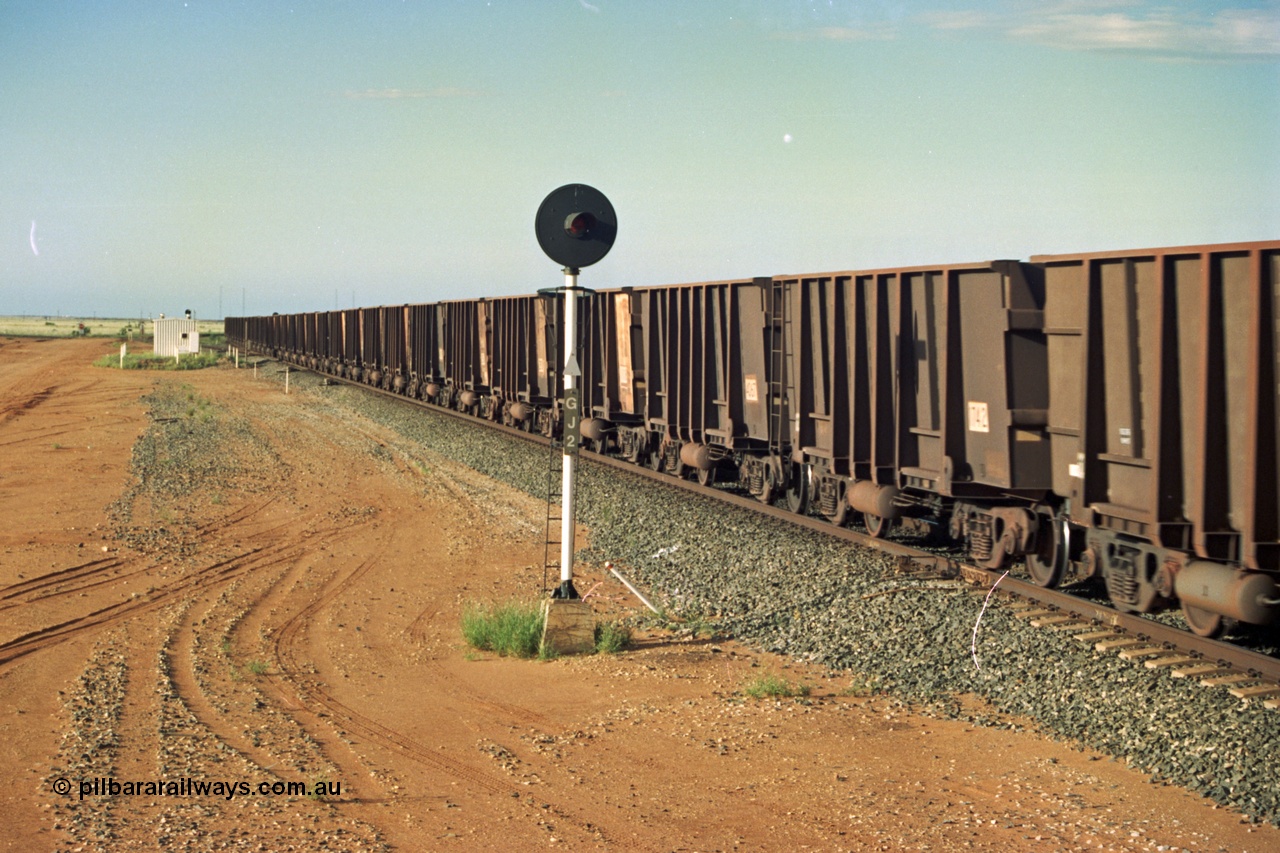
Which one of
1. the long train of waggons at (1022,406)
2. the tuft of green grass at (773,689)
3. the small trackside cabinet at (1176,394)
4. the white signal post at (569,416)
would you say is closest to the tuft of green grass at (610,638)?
the white signal post at (569,416)

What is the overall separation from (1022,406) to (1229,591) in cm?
291

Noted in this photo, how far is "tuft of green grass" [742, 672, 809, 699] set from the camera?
8266 millimetres

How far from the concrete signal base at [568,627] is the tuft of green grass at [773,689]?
66.4 inches

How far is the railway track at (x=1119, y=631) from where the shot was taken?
8.40 m

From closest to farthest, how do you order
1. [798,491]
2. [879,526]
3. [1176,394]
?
1. [1176,394]
2. [879,526]
3. [798,491]

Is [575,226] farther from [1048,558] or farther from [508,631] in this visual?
[1048,558]

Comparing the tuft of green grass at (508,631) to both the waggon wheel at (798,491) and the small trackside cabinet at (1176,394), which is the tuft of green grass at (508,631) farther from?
the waggon wheel at (798,491)

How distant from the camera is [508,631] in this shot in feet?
31.4

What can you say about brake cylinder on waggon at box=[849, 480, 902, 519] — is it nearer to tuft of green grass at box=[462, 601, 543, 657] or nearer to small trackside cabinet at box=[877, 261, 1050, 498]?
small trackside cabinet at box=[877, 261, 1050, 498]

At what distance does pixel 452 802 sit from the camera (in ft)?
20.2

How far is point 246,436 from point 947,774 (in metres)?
24.4
